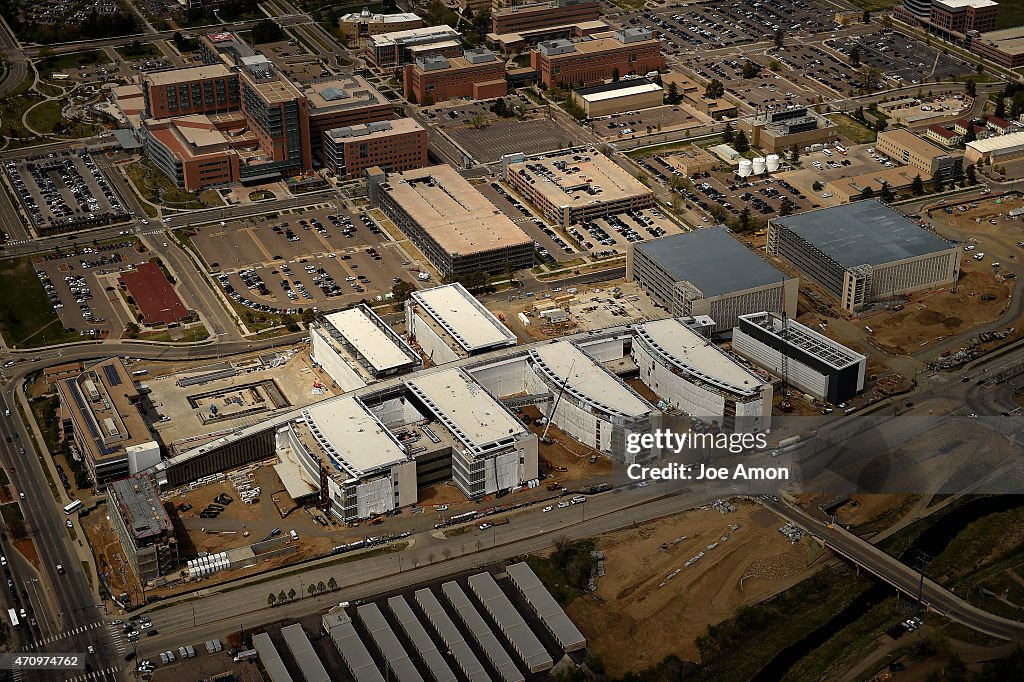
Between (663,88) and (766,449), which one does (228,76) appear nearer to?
(663,88)

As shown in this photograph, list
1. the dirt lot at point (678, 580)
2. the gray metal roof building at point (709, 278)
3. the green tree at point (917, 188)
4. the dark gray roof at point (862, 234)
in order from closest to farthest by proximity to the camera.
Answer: the dirt lot at point (678, 580) → the gray metal roof building at point (709, 278) → the dark gray roof at point (862, 234) → the green tree at point (917, 188)

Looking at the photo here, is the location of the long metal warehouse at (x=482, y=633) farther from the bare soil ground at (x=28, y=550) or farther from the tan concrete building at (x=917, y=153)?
the tan concrete building at (x=917, y=153)

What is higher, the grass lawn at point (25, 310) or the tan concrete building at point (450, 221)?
the tan concrete building at point (450, 221)

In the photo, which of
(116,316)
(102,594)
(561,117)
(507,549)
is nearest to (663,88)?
(561,117)

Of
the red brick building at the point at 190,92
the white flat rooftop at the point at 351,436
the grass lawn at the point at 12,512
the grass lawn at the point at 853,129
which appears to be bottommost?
the grass lawn at the point at 12,512

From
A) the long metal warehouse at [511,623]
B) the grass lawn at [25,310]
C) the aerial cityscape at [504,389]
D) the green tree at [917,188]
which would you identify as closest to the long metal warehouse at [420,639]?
the aerial cityscape at [504,389]

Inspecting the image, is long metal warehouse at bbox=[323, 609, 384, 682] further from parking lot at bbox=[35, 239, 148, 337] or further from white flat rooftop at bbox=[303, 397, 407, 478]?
parking lot at bbox=[35, 239, 148, 337]
